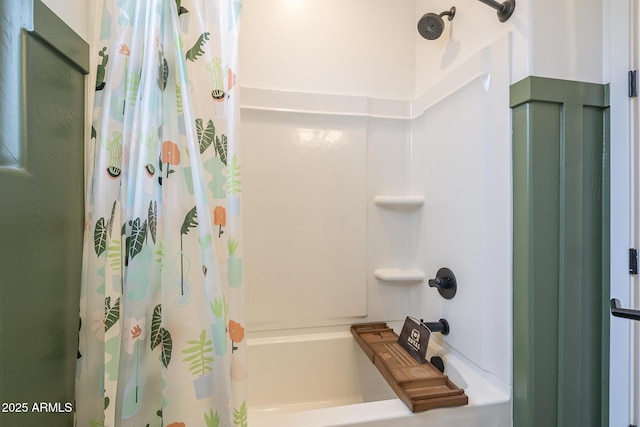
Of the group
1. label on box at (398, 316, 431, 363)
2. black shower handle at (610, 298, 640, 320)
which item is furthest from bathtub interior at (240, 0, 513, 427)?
black shower handle at (610, 298, 640, 320)

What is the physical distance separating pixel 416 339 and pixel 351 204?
2.45 ft

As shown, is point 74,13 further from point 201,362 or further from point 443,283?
point 443,283

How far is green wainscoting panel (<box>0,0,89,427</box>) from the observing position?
0.63 meters

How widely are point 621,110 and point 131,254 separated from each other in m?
1.59

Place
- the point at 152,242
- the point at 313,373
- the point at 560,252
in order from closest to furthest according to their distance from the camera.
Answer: the point at 152,242, the point at 560,252, the point at 313,373

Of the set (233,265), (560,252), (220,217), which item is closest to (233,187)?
(220,217)

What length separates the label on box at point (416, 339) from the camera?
1.29 m

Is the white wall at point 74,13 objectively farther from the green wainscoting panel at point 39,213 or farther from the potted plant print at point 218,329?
the potted plant print at point 218,329

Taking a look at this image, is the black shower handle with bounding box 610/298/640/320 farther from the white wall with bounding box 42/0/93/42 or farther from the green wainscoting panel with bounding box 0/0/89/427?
the white wall with bounding box 42/0/93/42

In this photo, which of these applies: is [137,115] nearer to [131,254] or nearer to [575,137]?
[131,254]

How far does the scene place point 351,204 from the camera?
168cm

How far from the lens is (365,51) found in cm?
172

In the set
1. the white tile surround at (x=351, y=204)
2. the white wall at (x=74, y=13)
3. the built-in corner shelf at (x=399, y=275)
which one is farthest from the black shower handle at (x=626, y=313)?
the white wall at (x=74, y=13)

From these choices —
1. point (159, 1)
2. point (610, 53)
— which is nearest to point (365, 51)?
point (610, 53)
